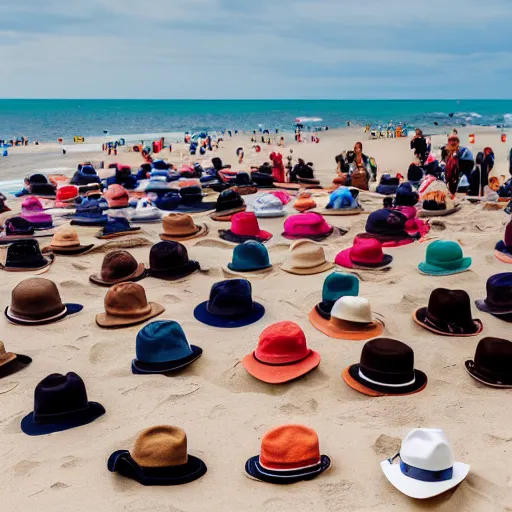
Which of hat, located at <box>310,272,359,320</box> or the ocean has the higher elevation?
the ocean

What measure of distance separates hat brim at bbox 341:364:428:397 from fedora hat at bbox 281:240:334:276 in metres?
2.16

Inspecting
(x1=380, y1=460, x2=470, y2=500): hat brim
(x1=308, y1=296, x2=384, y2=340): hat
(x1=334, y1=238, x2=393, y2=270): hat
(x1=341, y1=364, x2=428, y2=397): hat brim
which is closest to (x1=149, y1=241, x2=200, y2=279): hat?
(x1=334, y1=238, x2=393, y2=270): hat

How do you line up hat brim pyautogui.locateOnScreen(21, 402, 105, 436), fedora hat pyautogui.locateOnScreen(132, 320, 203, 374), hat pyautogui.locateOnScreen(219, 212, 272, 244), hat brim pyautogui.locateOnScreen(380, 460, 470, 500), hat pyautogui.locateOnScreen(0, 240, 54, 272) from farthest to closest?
hat pyautogui.locateOnScreen(219, 212, 272, 244) → hat pyautogui.locateOnScreen(0, 240, 54, 272) → fedora hat pyautogui.locateOnScreen(132, 320, 203, 374) → hat brim pyautogui.locateOnScreen(21, 402, 105, 436) → hat brim pyautogui.locateOnScreen(380, 460, 470, 500)

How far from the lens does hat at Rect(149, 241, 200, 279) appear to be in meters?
5.89

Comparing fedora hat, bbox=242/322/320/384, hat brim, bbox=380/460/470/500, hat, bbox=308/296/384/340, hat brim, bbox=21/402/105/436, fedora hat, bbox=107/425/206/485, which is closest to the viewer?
hat brim, bbox=380/460/470/500

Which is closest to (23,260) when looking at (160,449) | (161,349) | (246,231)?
(246,231)

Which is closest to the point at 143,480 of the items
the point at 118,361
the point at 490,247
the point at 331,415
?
the point at 331,415

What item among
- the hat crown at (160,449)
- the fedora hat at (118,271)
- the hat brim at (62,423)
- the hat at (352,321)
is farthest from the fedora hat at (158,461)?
the fedora hat at (118,271)

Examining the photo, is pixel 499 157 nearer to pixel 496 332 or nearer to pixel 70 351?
pixel 496 332

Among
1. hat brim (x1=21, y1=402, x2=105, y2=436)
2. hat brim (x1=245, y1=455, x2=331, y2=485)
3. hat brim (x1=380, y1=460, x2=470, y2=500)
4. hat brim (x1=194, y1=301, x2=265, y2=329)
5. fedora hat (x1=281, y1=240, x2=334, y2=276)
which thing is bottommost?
hat brim (x1=21, y1=402, x2=105, y2=436)

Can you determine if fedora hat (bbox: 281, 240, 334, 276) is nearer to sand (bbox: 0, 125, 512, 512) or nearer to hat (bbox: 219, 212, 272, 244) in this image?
sand (bbox: 0, 125, 512, 512)

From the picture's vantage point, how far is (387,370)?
11.7 ft

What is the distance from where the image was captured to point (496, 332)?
434 centimetres

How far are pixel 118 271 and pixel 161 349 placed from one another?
6.48ft
